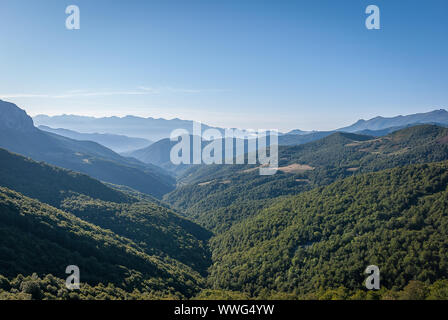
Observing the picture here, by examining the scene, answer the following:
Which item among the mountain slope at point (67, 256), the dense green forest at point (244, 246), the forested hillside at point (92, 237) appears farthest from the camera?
the forested hillside at point (92, 237)

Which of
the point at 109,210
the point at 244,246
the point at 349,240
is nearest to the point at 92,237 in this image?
the point at 109,210

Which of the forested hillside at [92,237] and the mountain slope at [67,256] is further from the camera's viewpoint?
the forested hillside at [92,237]

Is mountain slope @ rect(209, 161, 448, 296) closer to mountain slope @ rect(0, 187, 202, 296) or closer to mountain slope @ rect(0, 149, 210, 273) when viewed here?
mountain slope @ rect(0, 149, 210, 273)

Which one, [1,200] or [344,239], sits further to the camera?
[344,239]

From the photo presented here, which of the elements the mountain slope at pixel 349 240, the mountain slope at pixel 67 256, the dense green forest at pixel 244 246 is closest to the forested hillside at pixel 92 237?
the mountain slope at pixel 67 256

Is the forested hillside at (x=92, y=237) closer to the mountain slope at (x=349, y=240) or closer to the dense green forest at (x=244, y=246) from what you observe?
the dense green forest at (x=244, y=246)

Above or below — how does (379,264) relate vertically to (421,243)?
below
